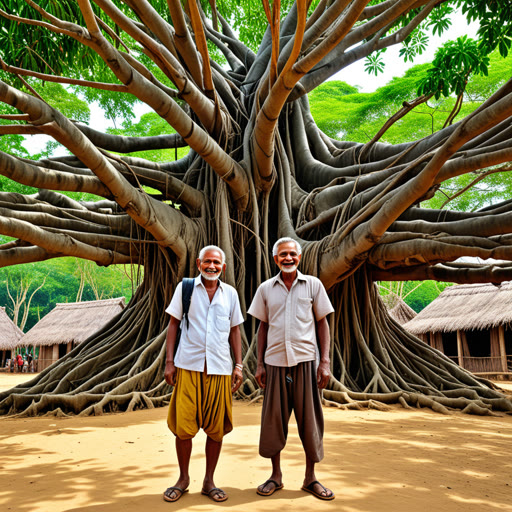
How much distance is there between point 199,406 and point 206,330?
376 millimetres

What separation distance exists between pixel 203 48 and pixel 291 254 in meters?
2.29

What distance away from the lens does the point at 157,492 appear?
2.34 metres

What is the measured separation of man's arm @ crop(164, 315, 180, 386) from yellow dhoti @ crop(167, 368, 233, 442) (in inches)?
2.0

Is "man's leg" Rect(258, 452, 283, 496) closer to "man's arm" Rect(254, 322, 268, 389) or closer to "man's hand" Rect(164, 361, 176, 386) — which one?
"man's arm" Rect(254, 322, 268, 389)

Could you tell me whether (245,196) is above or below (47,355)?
above

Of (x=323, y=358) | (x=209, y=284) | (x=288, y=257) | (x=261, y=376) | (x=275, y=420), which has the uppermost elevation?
(x=288, y=257)

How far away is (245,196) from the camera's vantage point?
21.2 feet

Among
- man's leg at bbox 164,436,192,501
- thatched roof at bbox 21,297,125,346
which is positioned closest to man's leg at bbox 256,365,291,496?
man's leg at bbox 164,436,192,501

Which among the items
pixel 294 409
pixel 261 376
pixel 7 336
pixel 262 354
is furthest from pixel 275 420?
pixel 7 336

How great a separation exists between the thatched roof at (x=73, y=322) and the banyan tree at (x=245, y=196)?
10.4 meters

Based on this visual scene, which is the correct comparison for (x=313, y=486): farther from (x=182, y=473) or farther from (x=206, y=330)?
(x=206, y=330)

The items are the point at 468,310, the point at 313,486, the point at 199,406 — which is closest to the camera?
the point at 313,486

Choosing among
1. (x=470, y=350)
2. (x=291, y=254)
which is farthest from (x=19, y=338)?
(x=291, y=254)

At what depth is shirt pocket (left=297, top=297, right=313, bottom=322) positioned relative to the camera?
2.63 metres
